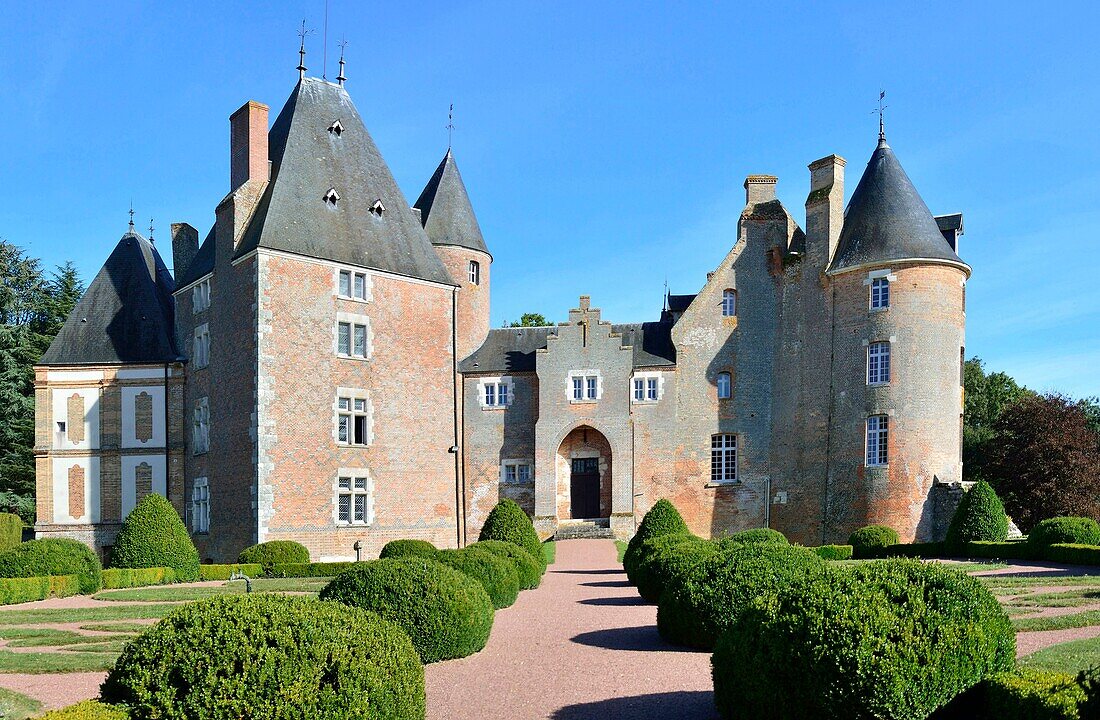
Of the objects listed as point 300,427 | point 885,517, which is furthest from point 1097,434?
point 300,427

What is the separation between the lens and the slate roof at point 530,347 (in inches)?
1531

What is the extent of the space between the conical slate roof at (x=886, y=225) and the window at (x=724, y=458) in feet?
24.6

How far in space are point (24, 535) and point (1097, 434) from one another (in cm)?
4976

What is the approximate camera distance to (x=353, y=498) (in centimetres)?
3344

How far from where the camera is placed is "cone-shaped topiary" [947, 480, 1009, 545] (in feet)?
91.4

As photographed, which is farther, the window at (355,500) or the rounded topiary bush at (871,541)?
the window at (355,500)

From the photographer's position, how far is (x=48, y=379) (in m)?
37.3

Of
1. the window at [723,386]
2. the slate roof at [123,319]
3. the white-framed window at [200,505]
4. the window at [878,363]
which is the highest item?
the slate roof at [123,319]

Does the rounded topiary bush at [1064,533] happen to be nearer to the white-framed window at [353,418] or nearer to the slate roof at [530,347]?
the slate roof at [530,347]

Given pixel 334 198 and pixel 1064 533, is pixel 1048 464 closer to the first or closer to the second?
pixel 1064 533

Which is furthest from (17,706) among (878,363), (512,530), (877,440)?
(878,363)

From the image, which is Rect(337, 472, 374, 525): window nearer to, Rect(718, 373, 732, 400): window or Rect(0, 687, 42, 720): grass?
Rect(718, 373, 732, 400): window

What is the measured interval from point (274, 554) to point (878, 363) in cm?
2100

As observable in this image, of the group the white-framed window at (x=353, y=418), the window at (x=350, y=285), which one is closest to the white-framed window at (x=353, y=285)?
the window at (x=350, y=285)
